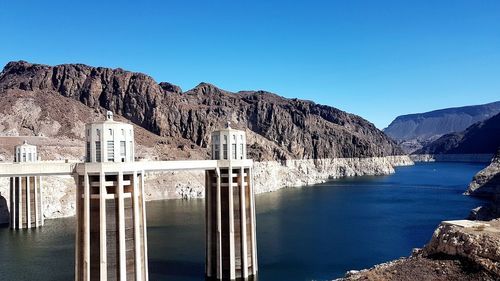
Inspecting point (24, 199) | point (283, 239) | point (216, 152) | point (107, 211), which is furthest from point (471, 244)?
point (24, 199)

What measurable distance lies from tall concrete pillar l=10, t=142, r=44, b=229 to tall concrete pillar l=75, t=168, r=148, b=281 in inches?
1885

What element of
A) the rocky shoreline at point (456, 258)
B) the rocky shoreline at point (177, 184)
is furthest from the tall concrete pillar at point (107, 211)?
the rocky shoreline at point (177, 184)

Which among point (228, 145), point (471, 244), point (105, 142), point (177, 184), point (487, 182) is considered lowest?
point (487, 182)

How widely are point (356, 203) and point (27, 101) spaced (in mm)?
114449

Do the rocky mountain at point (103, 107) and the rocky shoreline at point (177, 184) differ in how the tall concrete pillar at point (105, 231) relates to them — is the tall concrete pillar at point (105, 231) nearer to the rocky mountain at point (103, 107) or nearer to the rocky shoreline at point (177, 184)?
the rocky shoreline at point (177, 184)

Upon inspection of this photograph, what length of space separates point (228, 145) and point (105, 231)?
49.4ft

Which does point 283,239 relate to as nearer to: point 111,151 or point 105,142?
point 111,151

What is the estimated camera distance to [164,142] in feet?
485

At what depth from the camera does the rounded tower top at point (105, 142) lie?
102 ft

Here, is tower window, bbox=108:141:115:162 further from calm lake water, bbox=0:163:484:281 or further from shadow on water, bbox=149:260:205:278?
shadow on water, bbox=149:260:205:278

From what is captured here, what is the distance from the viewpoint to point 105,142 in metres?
31.2

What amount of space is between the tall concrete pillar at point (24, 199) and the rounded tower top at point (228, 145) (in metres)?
45.3

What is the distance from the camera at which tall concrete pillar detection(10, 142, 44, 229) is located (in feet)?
233

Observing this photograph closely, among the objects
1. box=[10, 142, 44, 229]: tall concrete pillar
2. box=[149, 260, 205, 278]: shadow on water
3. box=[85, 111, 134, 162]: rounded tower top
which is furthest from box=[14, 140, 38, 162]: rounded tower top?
box=[85, 111, 134, 162]: rounded tower top
